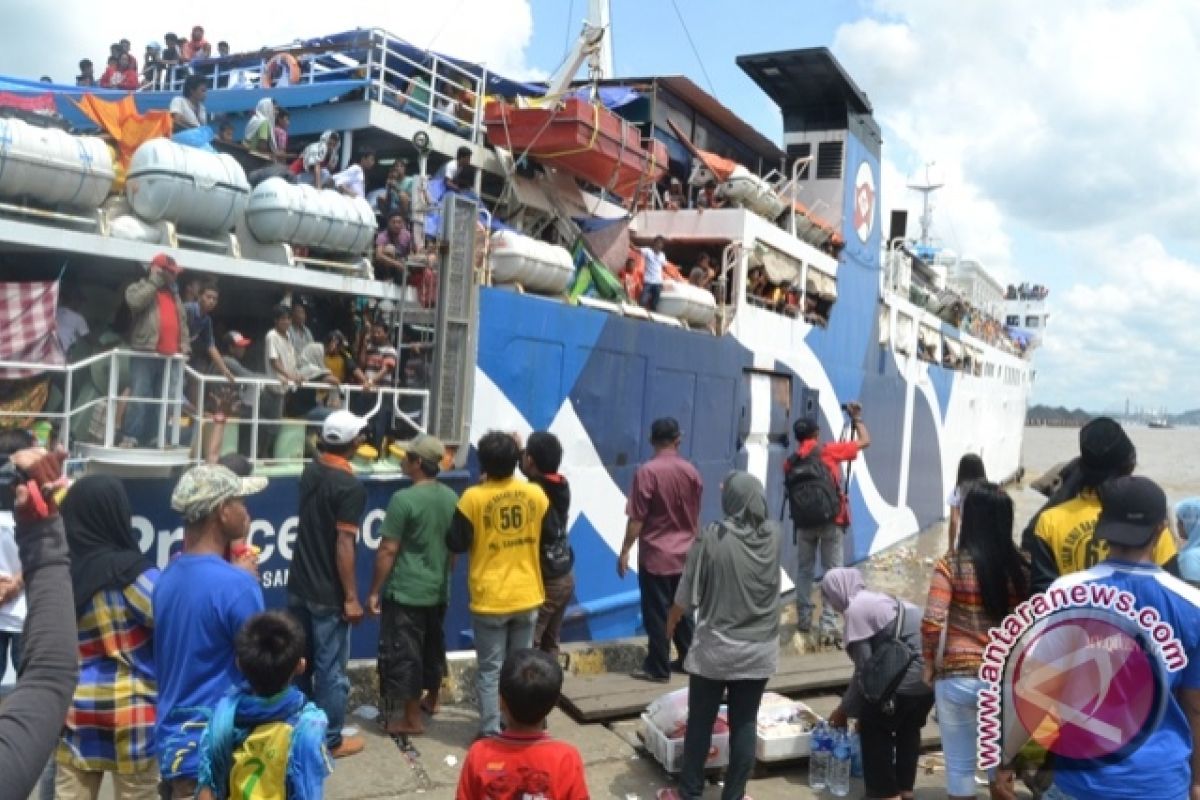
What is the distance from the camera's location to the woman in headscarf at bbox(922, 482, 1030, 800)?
3453 mm

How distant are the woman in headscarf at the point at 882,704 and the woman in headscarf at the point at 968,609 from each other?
0.24m

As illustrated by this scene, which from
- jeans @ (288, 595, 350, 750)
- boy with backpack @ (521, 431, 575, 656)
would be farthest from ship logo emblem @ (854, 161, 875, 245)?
jeans @ (288, 595, 350, 750)

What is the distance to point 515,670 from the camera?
255 cm

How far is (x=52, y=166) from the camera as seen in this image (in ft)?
16.2

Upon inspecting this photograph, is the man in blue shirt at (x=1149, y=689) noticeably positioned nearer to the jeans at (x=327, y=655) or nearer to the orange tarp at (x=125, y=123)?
the jeans at (x=327, y=655)

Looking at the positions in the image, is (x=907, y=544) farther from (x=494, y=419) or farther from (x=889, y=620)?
(x=889, y=620)

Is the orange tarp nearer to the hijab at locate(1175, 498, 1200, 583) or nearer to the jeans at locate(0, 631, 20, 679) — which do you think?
the jeans at locate(0, 631, 20, 679)

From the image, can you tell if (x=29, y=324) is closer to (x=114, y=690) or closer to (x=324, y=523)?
(x=324, y=523)

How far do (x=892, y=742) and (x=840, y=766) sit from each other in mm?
394

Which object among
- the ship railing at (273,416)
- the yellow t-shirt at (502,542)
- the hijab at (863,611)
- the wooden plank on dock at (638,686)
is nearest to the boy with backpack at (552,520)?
the yellow t-shirt at (502,542)

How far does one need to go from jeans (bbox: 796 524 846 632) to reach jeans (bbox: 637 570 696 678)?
159cm

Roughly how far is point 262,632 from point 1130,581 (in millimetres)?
2314

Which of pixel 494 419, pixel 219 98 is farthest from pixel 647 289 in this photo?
pixel 219 98

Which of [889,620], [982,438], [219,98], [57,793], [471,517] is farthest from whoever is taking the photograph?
[982,438]
